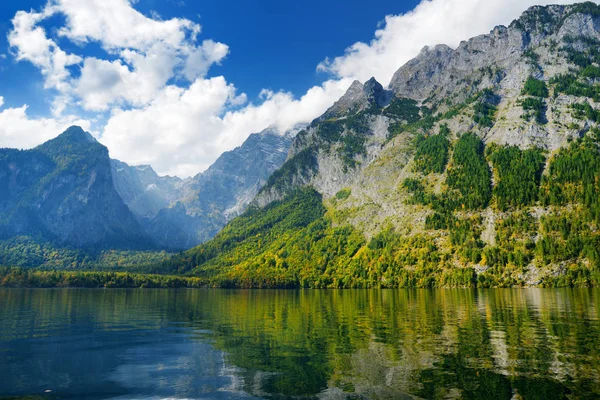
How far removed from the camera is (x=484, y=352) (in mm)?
38125

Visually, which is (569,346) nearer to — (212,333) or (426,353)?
(426,353)

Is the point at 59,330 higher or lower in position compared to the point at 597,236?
lower

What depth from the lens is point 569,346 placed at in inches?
1553

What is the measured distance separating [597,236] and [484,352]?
205 metres

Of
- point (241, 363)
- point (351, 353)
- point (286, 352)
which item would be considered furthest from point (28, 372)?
point (351, 353)

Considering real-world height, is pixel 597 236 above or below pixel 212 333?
above

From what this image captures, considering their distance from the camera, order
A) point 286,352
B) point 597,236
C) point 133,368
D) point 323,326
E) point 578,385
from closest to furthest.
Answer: point 578,385 < point 133,368 < point 286,352 < point 323,326 < point 597,236

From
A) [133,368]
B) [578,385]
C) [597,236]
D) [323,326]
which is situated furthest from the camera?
[597,236]

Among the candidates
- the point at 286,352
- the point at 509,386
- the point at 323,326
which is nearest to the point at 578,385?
the point at 509,386

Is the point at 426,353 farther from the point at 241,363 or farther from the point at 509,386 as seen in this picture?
the point at 241,363

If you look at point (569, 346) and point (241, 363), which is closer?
point (241, 363)

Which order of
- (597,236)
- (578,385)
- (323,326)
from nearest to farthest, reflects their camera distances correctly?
(578,385)
(323,326)
(597,236)

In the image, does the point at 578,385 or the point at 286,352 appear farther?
the point at 286,352

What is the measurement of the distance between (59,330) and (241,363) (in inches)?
1541
